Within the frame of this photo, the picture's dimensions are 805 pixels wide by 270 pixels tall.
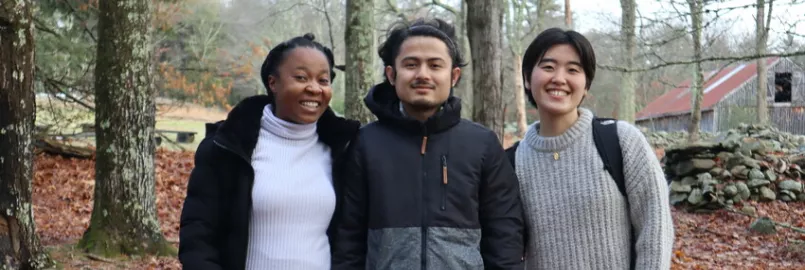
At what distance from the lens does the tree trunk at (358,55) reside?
812cm

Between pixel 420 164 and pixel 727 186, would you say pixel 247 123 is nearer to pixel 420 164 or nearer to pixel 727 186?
pixel 420 164

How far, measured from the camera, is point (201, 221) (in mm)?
2514

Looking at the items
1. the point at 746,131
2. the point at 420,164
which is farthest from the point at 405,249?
the point at 746,131

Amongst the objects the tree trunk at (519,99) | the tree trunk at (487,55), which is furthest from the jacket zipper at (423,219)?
the tree trunk at (519,99)

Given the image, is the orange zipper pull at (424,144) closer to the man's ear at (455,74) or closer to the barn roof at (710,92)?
the man's ear at (455,74)

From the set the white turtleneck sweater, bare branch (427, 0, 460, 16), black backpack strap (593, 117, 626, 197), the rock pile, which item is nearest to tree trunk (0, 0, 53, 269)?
the white turtleneck sweater

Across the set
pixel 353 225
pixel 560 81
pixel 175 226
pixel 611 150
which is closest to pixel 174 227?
pixel 175 226

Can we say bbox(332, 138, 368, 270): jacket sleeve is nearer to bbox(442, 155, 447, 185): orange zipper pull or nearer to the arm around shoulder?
bbox(442, 155, 447, 185): orange zipper pull

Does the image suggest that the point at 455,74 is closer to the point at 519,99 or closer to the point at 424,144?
the point at 424,144

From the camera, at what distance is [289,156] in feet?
8.81

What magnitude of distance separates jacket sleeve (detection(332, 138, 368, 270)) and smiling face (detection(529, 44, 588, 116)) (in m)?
0.79

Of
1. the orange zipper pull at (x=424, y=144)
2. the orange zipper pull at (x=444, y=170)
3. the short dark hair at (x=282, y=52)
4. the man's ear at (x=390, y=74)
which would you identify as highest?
the short dark hair at (x=282, y=52)

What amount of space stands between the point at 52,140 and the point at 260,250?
462 inches

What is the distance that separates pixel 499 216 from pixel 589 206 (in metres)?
0.35
